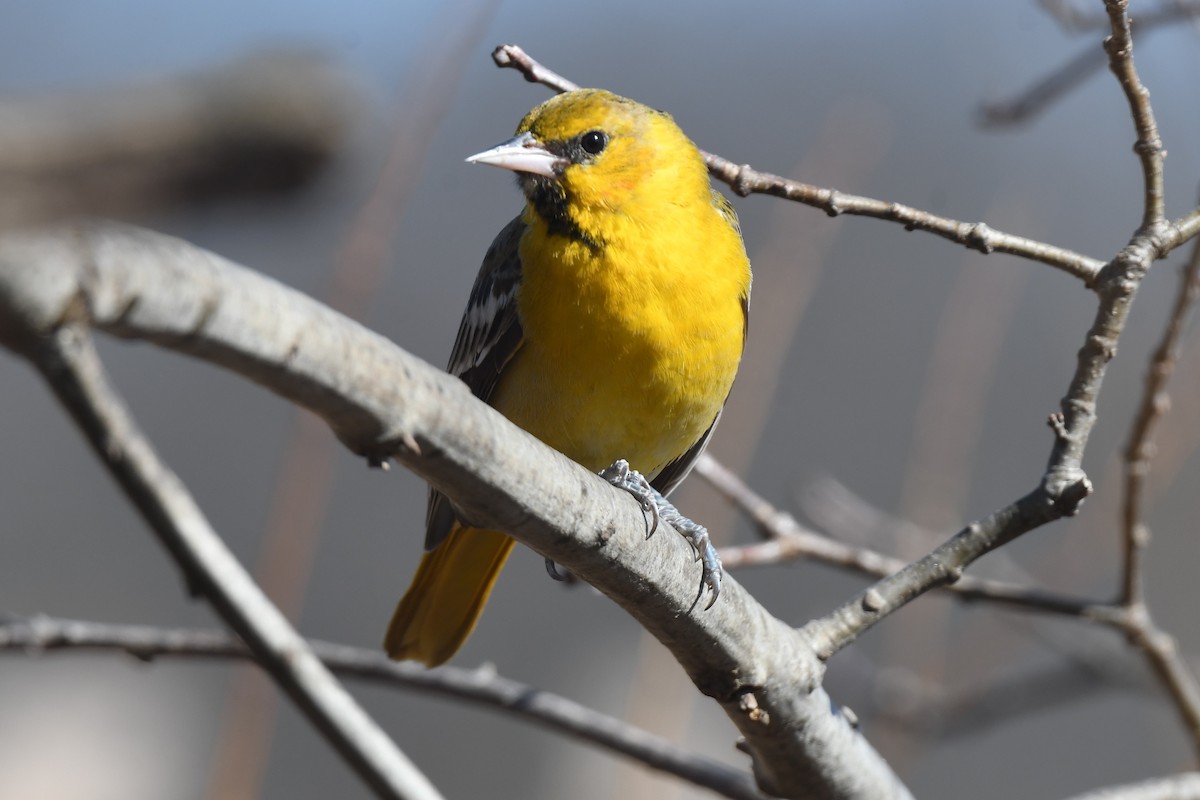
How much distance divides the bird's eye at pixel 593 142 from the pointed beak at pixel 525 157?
0.24ft

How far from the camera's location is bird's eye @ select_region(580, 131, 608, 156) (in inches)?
132

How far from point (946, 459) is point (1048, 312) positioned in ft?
17.8

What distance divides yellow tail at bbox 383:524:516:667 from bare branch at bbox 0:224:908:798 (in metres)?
1.37

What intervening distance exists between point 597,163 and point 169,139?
264cm

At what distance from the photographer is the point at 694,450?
142 inches

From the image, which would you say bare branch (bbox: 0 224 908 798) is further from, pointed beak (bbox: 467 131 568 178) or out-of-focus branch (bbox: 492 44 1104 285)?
pointed beak (bbox: 467 131 568 178)

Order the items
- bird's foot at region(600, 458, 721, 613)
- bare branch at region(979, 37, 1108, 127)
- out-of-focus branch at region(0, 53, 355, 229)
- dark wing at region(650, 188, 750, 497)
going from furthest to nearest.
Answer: dark wing at region(650, 188, 750, 497) < bare branch at region(979, 37, 1108, 127) < bird's foot at region(600, 458, 721, 613) < out-of-focus branch at region(0, 53, 355, 229)

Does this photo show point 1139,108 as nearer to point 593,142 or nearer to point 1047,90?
point 1047,90

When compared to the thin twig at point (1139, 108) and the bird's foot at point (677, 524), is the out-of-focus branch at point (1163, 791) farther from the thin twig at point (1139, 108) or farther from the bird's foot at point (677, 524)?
the thin twig at point (1139, 108)

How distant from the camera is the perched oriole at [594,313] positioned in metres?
3.09

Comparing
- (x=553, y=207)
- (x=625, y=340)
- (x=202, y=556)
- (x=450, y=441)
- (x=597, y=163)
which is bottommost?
(x=202, y=556)

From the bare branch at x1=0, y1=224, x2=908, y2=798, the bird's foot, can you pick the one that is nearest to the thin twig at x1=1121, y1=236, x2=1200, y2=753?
the bare branch at x1=0, y1=224, x2=908, y2=798

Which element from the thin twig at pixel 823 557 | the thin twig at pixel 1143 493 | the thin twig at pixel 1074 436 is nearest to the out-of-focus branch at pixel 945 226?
the thin twig at pixel 1074 436

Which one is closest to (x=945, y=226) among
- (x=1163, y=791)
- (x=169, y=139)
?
(x=1163, y=791)
